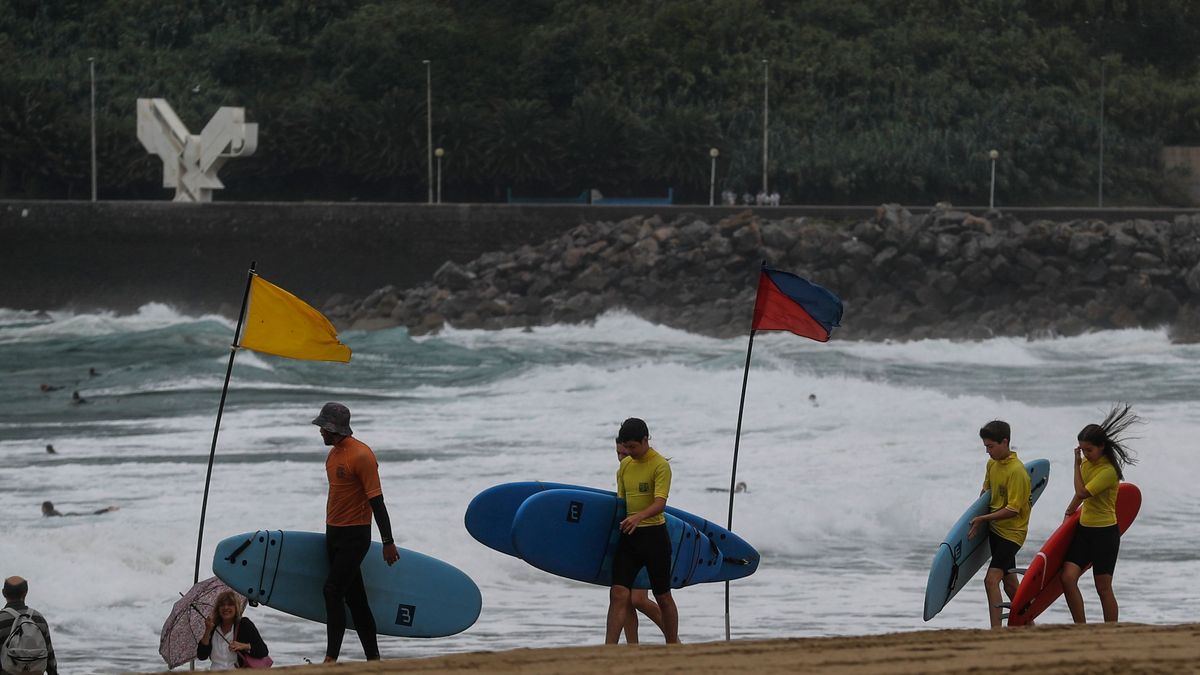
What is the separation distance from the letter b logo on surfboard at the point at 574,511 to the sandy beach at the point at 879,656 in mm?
1217

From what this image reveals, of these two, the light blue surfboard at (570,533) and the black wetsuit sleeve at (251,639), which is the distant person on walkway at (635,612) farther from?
the black wetsuit sleeve at (251,639)

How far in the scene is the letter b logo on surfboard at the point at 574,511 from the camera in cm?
837

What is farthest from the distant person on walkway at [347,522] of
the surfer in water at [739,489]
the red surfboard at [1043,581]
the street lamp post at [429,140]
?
the street lamp post at [429,140]

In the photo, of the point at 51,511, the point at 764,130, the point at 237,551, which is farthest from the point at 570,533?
the point at 764,130

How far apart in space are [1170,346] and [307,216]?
1785cm

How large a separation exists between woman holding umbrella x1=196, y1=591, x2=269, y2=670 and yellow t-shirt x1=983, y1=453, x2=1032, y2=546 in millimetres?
3541

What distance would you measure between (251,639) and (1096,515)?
3.96 m

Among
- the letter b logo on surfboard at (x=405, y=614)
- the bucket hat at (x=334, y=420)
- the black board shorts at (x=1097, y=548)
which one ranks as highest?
the bucket hat at (x=334, y=420)

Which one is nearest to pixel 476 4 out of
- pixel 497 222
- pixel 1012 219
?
pixel 497 222

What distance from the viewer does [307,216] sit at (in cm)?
3784

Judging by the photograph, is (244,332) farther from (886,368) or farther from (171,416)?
(886,368)

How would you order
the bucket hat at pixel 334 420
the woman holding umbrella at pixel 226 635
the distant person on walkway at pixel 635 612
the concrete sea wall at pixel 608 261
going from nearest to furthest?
1. the woman holding umbrella at pixel 226 635
2. the bucket hat at pixel 334 420
3. the distant person on walkway at pixel 635 612
4. the concrete sea wall at pixel 608 261

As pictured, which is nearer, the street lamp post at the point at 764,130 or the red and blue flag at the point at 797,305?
the red and blue flag at the point at 797,305

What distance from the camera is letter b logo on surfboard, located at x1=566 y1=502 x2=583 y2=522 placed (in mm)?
8367
